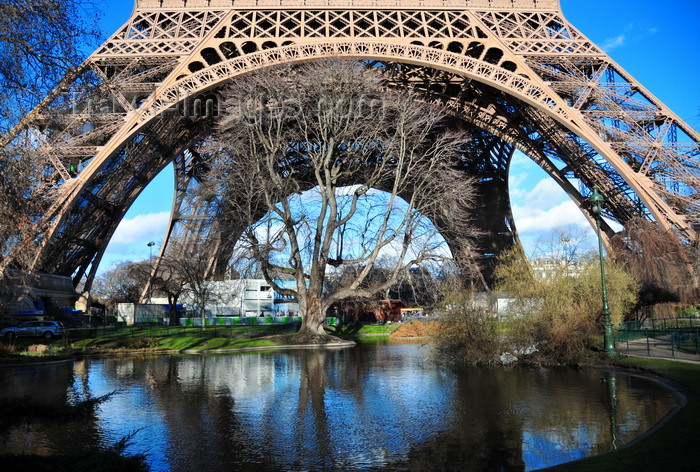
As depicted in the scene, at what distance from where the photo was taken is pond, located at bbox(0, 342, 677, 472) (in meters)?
6.82

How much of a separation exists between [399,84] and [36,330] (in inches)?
1057

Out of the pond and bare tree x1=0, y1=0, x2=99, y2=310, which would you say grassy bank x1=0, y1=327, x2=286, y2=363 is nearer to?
the pond

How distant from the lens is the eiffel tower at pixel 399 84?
25.5m

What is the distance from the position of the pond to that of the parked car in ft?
55.3

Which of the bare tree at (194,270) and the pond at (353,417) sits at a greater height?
the bare tree at (194,270)

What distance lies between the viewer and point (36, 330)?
3069 centimetres

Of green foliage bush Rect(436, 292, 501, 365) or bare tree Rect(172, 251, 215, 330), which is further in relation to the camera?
bare tree Rect(172, 251, 215, 330)

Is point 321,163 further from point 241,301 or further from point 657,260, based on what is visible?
point 241,301

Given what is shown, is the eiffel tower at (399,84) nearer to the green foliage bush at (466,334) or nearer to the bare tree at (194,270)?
the bare tree at (194,270)

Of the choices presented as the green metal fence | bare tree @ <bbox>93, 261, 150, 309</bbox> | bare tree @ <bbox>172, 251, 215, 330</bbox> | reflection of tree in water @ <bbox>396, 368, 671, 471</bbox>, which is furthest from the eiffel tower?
bare tree @ <bbox>93, 261, 150, 309</bbox>

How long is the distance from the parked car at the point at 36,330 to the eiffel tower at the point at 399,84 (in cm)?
317

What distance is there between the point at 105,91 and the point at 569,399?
10.7 metres

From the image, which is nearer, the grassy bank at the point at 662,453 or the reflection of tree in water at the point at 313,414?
the grassy bank at the point at 662,453

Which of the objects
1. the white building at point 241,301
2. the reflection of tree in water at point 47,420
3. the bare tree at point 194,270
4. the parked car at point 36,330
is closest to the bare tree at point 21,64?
the reflection of tree in water at point 47,420
